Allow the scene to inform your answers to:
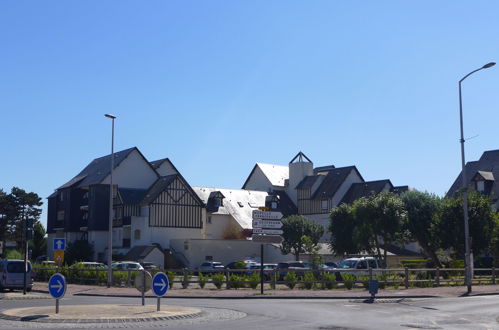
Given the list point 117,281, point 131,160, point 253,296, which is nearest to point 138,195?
point 131,160

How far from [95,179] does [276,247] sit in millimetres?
22170

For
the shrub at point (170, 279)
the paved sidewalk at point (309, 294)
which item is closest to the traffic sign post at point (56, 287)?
the paved sidewalk at point (309, 294)

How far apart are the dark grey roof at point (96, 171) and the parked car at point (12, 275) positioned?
40.8 metres

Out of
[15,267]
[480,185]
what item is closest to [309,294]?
[15,267]

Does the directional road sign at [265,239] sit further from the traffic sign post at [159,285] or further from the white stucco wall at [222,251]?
the white stucco wall at [222,251]

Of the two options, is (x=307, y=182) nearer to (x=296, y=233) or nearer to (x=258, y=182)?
(x=258, y=182)

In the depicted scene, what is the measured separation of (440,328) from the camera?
53.3ft

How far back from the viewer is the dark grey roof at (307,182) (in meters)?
83.6

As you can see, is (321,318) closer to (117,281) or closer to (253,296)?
(253,296)

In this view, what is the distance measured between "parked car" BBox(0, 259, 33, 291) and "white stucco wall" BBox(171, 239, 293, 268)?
1439 inches

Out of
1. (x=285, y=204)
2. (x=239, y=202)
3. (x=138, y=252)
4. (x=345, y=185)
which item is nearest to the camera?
(x=138, y=252)

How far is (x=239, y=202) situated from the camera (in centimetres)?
8212

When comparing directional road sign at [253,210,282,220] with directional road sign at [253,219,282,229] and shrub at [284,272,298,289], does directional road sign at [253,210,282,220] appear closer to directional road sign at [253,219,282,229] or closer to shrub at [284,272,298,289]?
directional road sign at [253,219,282,229]

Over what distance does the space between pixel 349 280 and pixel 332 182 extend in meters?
47.9
